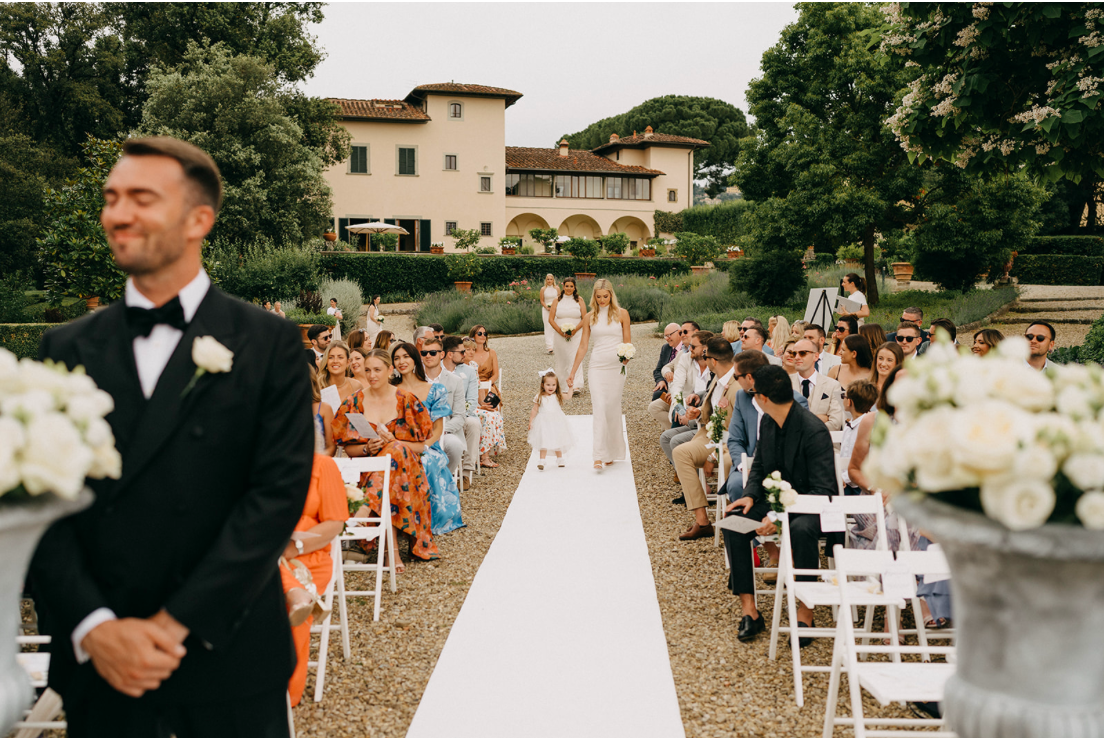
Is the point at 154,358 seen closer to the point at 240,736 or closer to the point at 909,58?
the point at 240,736

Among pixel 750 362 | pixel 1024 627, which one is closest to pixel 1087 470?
pixel 1024 627

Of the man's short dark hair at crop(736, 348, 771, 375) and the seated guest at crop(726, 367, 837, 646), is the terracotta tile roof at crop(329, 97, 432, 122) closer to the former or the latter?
the man's short dark hair at crop(736, 348, 771, 375)

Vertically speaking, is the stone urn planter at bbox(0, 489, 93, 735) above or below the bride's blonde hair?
below

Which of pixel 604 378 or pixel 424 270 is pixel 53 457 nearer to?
pixel 604 378

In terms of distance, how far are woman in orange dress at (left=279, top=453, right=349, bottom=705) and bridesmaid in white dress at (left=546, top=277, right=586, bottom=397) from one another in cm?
666

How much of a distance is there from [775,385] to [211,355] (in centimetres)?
385

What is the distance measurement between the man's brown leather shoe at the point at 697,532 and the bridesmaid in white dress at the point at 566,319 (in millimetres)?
4293

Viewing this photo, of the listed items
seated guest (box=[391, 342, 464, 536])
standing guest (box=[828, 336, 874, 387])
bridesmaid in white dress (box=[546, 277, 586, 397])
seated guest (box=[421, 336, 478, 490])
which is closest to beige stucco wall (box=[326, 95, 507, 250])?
bridesmaid in white dress (box=[546, 277, 586, 397])

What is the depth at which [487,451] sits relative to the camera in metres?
9.76

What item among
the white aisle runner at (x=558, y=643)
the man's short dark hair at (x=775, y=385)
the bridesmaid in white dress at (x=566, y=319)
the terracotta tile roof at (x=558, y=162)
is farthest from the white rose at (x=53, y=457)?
the terracotta tile roof at (x=558, y=162)

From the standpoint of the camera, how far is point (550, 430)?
927 cm

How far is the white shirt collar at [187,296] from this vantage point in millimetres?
1945

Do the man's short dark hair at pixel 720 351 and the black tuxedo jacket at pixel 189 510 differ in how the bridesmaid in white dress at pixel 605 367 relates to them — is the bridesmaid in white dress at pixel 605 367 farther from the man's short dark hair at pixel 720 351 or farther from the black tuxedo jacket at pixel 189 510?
the black tuxedo jacket at pixel 189 510

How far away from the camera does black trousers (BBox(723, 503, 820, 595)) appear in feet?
16.0
